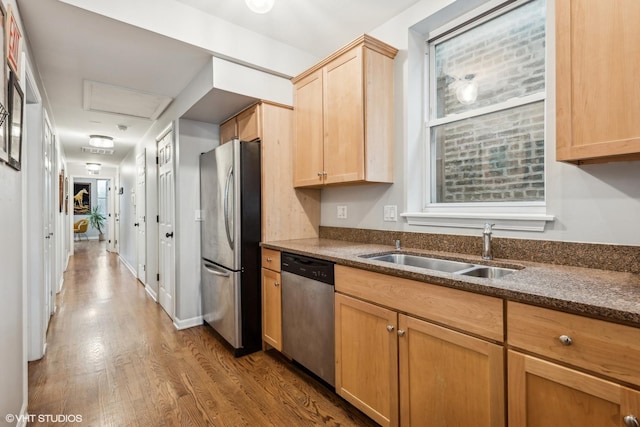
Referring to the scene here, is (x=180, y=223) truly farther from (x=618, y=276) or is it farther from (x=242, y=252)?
(x=618, y=276)

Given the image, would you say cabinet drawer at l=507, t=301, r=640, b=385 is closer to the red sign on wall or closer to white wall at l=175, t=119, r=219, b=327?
the red sign on wall

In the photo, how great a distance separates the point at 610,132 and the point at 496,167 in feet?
2.56

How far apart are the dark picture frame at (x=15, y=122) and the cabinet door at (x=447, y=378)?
78.9 inches

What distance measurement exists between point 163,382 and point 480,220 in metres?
2.35

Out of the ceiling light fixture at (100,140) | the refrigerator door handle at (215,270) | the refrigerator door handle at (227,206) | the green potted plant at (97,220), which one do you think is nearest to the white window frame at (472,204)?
the refrigerator door handle at (227,206)

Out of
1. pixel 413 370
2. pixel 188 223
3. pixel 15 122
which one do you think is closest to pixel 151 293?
pixel 188 223

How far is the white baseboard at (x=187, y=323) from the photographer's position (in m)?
3.15

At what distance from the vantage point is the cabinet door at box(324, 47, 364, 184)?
7.06ft

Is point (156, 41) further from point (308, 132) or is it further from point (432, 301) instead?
point (432, 301)

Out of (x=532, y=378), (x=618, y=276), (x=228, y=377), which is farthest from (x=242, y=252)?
(x=618, y=276)

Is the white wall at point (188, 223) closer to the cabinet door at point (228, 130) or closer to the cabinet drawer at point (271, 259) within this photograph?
the cabinet door at point (228, 130)

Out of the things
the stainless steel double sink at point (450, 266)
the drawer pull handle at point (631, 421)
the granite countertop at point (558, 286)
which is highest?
the granite countertop at point (558, 286)

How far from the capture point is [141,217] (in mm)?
5102

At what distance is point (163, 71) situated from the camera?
2.65 meters
